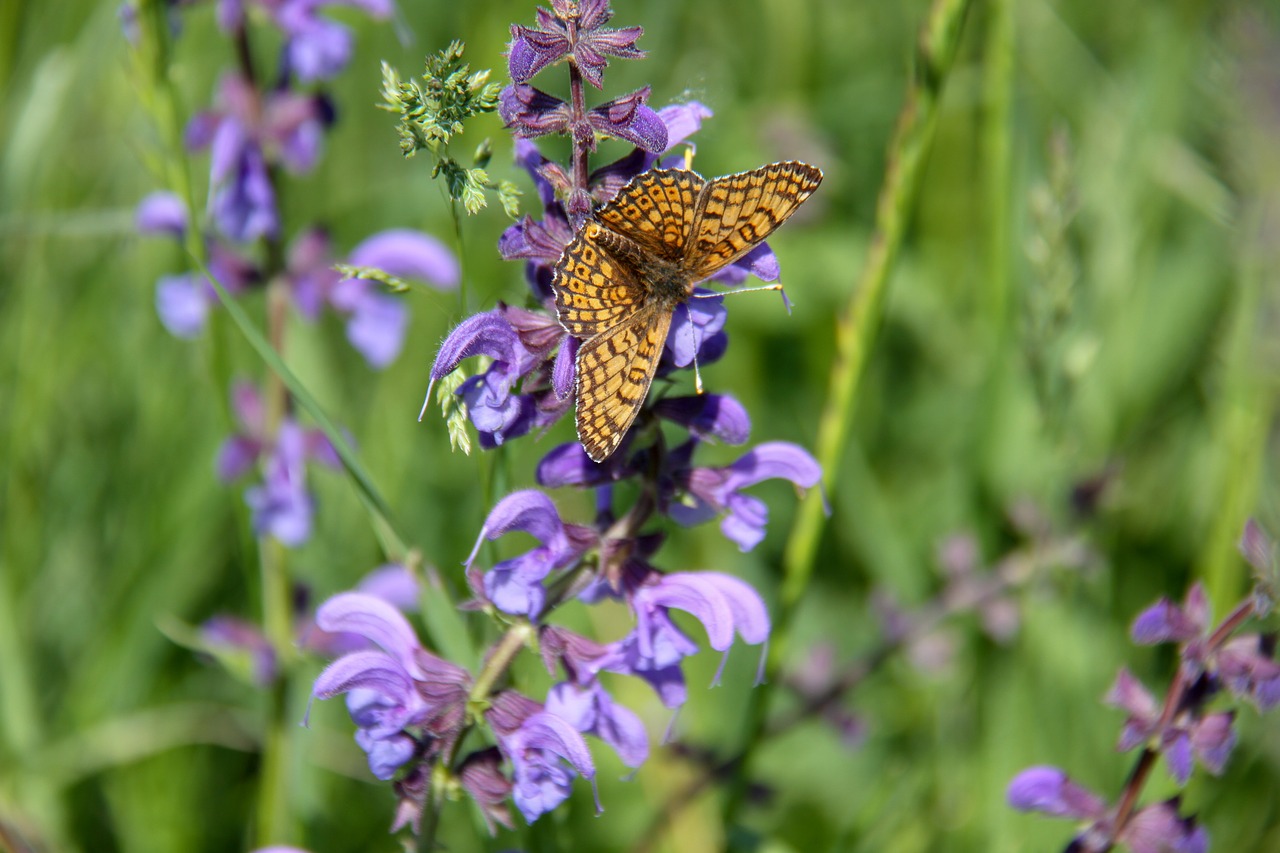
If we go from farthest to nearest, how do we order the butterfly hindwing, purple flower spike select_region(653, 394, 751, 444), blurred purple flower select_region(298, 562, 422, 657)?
1. blurred purple flower select_region(298, 562, 422, 657)
2. purple flower spike select_region(653, 394, 751, 444)
3. the butterfly hindwing

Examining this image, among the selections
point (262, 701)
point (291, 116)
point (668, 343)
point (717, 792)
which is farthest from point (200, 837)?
point (668, 343)

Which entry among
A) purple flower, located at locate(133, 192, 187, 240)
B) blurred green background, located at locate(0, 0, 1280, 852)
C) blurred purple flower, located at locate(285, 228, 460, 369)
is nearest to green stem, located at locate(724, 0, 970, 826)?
blurred green background, located at locate(0, 0, 1280, 852)

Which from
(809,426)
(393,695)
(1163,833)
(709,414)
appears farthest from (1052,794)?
(809,426)

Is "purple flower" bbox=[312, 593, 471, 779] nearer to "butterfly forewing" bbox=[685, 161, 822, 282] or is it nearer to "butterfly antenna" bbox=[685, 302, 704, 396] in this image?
"butterfly antenna" bbox=[685, 302, 704, 396]

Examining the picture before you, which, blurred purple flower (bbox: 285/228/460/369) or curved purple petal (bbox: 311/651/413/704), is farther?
blurred purple flower (bbox: 285/228/460/369)

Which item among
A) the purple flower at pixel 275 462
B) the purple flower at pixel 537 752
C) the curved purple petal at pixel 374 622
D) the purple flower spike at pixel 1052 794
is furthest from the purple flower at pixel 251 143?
the purple flower spike at pixel 1052 794

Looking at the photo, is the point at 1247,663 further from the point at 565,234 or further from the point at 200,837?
the point at 200,837

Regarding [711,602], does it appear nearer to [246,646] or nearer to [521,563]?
[521,563]
